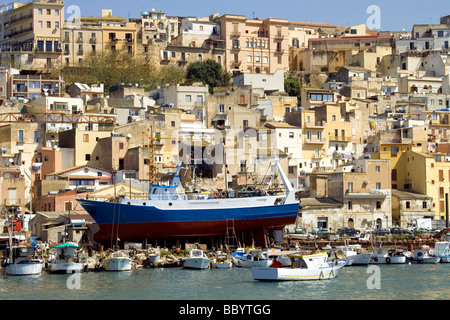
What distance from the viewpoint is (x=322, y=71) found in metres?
98.6

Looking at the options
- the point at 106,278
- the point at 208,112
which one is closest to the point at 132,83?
the point at 208,112

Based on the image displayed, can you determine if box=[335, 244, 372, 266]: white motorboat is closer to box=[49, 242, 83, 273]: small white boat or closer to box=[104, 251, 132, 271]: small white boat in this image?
box=[104, 251, 132, 271]: small white boat

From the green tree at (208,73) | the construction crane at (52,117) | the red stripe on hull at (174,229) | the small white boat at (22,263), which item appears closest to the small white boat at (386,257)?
the red stripe on hull at (174,229)

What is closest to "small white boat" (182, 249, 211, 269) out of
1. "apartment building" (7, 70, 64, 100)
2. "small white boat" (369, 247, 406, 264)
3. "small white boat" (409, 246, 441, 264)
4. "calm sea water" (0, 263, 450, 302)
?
"calm sea water" (0, 263, 450, 302)

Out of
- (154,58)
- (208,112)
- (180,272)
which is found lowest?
(180,272)

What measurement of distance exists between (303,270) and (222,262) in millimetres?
7929

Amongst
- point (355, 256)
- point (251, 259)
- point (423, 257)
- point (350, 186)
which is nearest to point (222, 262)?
point (251, 259)

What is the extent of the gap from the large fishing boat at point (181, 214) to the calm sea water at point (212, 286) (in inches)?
320

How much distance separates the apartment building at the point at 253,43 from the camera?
315 ft

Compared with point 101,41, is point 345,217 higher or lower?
lower

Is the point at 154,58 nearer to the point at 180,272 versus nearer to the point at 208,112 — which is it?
the point at 208,112

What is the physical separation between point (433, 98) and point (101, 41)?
3422cm

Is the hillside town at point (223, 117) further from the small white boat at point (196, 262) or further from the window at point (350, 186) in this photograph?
the small white boat at point (196, 262)
